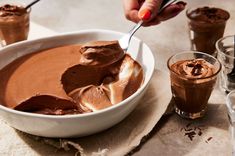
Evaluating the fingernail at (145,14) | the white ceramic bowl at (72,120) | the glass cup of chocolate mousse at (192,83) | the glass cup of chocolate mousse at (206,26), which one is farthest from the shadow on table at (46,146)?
the glass cup of chocolate mousse at (206,26)

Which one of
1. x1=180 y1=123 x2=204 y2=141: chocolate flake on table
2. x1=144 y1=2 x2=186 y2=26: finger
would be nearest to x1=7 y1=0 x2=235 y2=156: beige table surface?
x1=180 y1=123 x2=204 y2=141: chocolate flake on table

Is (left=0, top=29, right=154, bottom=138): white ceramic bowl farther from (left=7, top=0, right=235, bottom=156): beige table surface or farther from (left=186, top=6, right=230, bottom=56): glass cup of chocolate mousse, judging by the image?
(left=186, top=6, right=230, bottom=56): glass cup of chocolate mousse

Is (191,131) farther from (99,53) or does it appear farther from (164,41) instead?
(164,41)

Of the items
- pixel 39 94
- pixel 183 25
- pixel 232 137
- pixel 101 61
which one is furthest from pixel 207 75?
pixel 183 25

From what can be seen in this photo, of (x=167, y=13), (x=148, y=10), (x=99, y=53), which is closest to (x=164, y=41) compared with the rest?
(x=167, y=13)

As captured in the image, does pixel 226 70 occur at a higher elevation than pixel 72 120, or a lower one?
lower

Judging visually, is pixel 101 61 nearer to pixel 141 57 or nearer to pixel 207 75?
pixel 141 57
